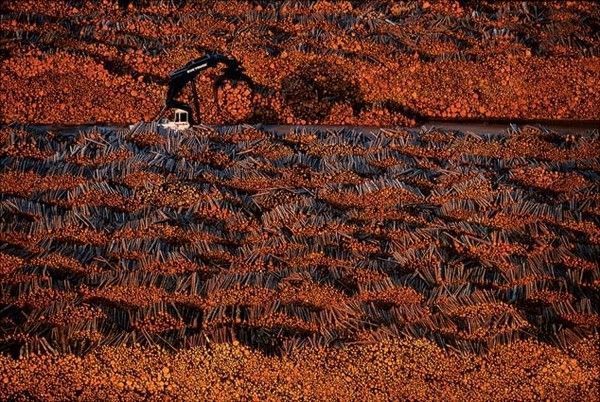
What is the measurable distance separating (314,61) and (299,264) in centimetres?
386

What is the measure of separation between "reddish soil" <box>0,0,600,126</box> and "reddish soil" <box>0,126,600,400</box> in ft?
3.76

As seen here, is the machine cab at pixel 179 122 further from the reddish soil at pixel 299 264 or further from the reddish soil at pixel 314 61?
the reddish soil at pixel 314 61

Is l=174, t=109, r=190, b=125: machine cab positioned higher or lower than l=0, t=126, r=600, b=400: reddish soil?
higher

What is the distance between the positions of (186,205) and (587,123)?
13.0 ft

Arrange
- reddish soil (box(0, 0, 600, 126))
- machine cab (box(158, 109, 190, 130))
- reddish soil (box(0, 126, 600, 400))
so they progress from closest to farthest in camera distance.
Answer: reddish soil (box(0, 126, 600, 400)), machine cab (box(158, 109, 190, 130)), reddish soil (box(0, 0, 600, 126))

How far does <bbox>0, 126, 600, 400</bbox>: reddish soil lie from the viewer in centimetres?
554

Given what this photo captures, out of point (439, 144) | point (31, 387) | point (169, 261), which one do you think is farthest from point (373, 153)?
point (31, 387)

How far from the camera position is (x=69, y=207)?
278 inches

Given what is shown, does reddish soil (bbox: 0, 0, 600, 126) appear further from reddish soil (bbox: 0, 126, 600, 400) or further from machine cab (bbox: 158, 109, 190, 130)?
reddish soil (bbox: 0, 126, 600, 400)

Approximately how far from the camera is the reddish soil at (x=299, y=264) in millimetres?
5535

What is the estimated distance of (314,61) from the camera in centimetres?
987

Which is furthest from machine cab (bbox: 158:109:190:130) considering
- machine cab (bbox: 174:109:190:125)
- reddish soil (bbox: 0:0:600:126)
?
reddish soil (bbox: 0:0:600:126)

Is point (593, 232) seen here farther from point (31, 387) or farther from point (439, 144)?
point (31, 387)

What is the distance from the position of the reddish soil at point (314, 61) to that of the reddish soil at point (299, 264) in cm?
115
